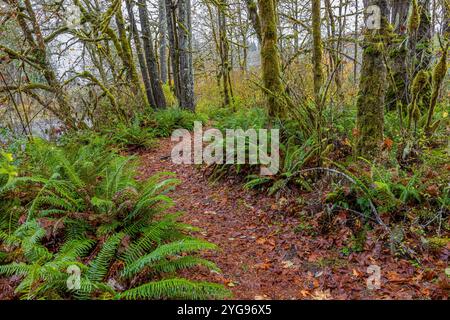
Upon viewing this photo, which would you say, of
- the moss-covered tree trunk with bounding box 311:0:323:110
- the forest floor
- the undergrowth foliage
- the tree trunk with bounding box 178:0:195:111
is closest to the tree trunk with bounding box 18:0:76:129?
the undergrowth foliage

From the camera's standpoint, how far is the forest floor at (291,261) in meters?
2.68

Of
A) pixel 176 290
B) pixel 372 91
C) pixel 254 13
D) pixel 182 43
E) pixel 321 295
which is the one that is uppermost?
pixel 254 13

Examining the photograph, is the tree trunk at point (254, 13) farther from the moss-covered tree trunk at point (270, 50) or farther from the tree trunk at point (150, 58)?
the tree trunk at point (150, 58)

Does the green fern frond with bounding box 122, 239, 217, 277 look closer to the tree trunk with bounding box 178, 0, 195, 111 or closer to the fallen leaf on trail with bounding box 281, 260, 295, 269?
the fallen leaf on trail with bounding box 281, 260, 295, 269

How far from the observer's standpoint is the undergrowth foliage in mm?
2320

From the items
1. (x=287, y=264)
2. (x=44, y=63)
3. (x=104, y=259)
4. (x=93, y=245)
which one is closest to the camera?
(x=104, y=259)

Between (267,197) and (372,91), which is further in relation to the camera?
(267,197)

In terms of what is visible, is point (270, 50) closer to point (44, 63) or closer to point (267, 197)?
point (267, 197)

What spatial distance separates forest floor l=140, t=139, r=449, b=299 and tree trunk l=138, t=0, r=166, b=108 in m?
6.91

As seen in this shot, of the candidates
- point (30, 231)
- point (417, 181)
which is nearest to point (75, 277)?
point (30, 231)

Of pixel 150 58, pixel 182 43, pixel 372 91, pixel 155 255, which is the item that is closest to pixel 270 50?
pixel 372 91

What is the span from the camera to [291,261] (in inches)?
128

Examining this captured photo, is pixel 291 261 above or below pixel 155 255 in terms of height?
below

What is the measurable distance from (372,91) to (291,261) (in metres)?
2.61
